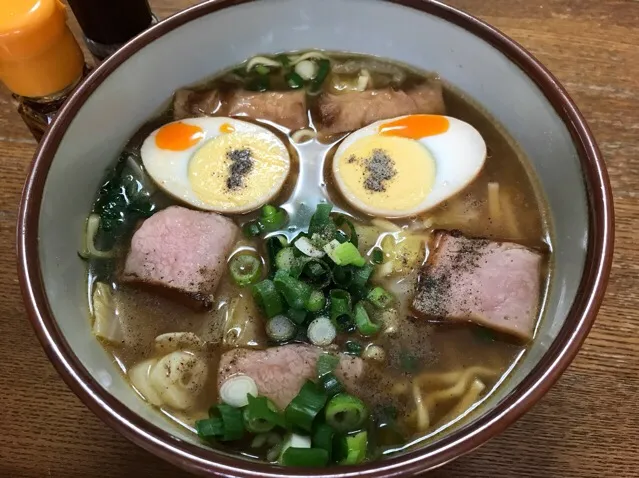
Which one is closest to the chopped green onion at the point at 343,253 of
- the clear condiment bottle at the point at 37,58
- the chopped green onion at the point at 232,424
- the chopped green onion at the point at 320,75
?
the chopped green onion at the point at 232,424

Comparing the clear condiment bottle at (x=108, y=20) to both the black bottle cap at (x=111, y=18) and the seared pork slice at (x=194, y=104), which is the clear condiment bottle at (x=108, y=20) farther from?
the seared pork slice at (x=194, y=104)

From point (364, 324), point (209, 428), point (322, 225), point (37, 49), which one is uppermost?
point (37, 49)

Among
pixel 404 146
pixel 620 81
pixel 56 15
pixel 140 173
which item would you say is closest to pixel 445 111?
pixel 404 146

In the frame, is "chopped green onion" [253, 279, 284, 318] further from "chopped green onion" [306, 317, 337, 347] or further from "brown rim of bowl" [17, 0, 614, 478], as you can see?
"brown rim of bowl" [17, 0, 614, 478]

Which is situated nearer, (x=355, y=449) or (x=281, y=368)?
(x=355, y=449)

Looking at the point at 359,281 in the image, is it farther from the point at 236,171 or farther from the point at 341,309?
the point at 236,171

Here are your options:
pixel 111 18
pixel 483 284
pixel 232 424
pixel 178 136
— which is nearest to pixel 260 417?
pixel 232 424
